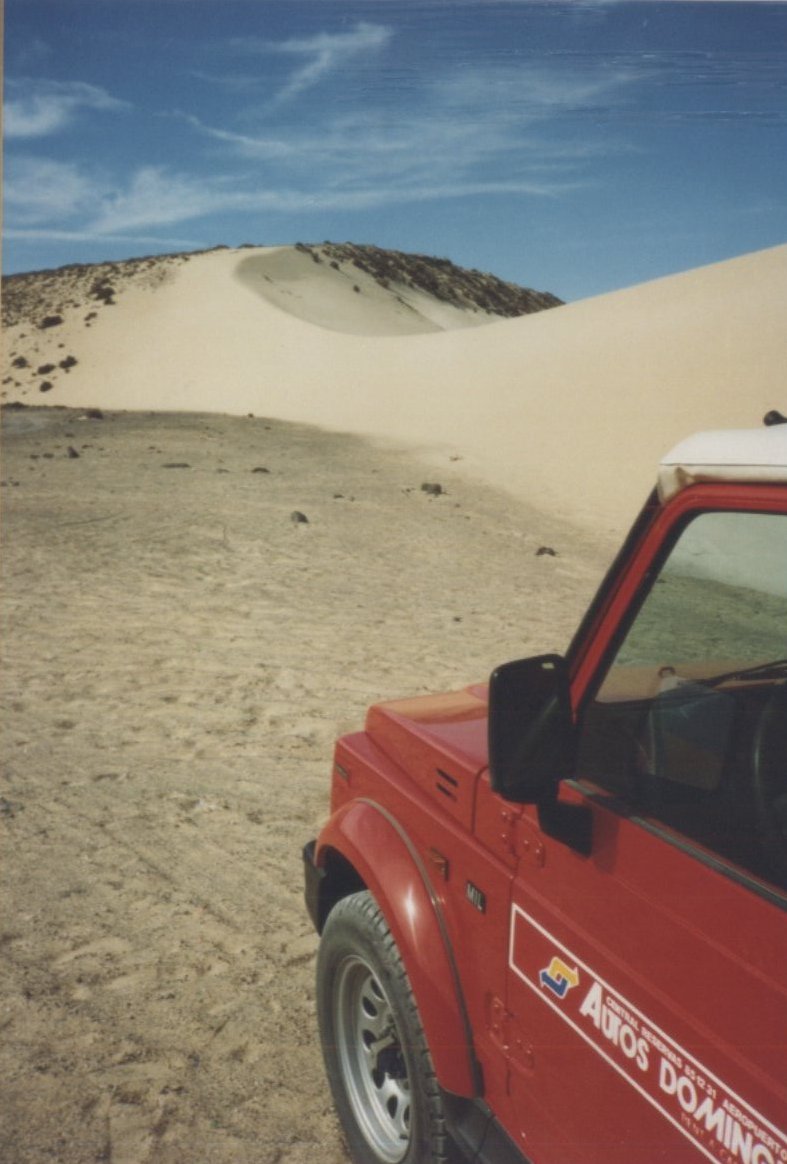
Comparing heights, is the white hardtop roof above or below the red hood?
above

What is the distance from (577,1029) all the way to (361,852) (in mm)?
948

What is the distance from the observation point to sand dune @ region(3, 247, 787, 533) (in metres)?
23.6

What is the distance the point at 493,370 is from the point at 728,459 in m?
32.6

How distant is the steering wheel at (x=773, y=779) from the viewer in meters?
1.61

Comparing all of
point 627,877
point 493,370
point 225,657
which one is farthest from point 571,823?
point 493,370

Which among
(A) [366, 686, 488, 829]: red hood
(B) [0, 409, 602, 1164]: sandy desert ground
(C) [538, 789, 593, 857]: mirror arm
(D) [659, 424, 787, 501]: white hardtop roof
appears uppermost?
(D) [659, 424, 787, 501]: white hardtop roof

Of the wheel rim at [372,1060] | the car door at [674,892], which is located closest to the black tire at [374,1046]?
the wheel rim at [372,1060]

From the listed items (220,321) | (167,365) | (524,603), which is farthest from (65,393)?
(524,603)

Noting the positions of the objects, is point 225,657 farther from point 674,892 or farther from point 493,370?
point 493,370

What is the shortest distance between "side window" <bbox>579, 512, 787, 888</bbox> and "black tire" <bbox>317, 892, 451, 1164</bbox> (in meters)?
0.94

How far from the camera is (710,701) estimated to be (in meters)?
2.00

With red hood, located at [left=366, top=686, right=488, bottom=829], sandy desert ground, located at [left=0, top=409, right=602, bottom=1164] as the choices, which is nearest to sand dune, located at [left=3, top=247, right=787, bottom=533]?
sandy desert ground, located at [left=0, top=409, right=602, bottom=1164]

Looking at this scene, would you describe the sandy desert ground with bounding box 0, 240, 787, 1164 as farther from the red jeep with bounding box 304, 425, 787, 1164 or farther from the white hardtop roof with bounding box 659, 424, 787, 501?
the white hardtop roof with bounding box 659, 424, 787, 501

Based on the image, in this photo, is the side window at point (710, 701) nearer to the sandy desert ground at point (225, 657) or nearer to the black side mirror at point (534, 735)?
the black side mirror at point (534, 735)
